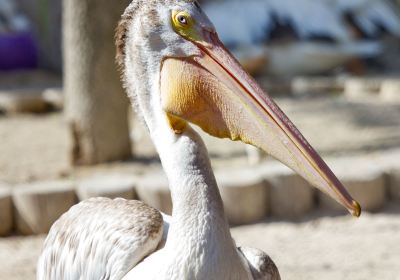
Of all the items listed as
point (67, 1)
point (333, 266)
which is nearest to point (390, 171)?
point (333, 266)

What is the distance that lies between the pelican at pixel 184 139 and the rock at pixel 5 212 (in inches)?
68.9

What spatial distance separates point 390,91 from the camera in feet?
25.3

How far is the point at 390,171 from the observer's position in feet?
16.0

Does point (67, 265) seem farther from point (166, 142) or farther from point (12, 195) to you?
point (12, 195)

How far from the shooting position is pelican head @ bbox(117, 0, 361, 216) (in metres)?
2.51

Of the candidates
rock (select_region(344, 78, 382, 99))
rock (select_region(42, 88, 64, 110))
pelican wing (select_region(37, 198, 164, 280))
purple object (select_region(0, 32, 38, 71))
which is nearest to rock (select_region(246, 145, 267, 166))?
pelican wing (select_region(37, 198, 164, 280))

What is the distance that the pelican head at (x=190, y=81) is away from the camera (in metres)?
2.51

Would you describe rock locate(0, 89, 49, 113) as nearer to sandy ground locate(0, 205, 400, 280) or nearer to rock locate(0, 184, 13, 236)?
rock locate(0, 184, 13, 236)

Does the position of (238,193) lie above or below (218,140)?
above

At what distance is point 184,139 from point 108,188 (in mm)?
1940

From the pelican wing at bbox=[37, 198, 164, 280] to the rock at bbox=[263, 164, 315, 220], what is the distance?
5.99ft

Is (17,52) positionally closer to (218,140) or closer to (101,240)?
(218,140)

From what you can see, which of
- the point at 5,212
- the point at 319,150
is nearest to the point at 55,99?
the point at 319,150

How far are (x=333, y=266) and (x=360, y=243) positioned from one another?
1.09 ft
